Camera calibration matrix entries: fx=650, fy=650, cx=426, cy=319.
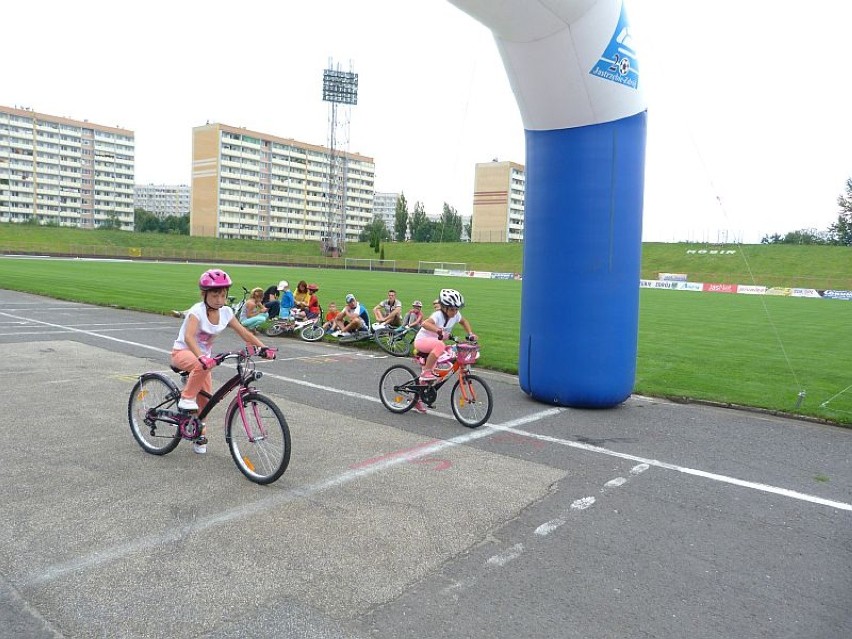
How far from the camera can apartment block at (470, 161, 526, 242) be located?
116m

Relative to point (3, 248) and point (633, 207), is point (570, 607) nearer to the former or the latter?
point (633, 207)

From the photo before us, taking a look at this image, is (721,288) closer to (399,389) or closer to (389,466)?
(399,389)

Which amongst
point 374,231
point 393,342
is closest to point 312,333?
point 393,342

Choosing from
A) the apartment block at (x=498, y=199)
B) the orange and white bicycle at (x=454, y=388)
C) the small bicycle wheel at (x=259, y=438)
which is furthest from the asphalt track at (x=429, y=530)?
the apartment block at (x=498, y=199)

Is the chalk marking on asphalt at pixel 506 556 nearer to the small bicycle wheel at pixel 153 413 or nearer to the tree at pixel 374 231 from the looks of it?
the small bicycle wheel at pixel 153 413

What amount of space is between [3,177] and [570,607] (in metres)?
127

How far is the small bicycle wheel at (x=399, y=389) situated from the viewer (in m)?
8.28

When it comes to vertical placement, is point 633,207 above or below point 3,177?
below

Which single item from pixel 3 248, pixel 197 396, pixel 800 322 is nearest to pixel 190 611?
pixel 197 396

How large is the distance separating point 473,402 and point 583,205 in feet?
9.89

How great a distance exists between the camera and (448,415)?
8328 mm

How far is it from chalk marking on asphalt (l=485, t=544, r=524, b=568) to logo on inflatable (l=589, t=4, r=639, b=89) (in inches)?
239

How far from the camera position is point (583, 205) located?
8.54 meters

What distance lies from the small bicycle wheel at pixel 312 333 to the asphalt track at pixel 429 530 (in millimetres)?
7248
